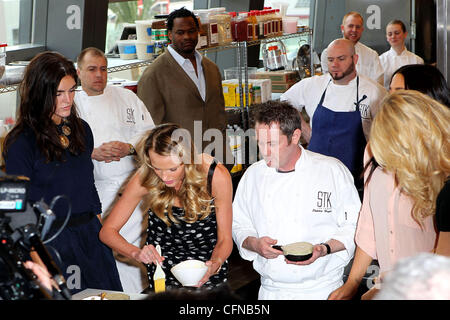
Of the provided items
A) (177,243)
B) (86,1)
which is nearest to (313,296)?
(177,243)

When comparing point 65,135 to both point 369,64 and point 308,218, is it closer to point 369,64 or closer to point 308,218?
point 308,218

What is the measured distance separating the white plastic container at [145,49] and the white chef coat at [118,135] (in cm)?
80

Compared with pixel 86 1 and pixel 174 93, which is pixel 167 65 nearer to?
pixel 174 93

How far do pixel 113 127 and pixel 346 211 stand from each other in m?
1.77

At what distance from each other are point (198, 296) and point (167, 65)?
11.7 feet

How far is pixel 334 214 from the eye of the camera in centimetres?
288

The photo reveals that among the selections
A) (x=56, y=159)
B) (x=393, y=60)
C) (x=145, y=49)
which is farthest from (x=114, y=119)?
(x=393, y=60)

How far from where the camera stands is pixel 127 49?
5074 mm

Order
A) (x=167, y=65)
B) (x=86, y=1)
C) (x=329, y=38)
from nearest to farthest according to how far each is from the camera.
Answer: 1. (x=167, y=65)
2. (x=86, y=1)
3. (x=329, y=38)

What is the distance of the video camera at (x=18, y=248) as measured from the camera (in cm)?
153

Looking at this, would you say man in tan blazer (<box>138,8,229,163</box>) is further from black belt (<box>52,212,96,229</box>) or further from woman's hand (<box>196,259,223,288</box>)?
woman's hand (<box>196,259,223,288</box>)

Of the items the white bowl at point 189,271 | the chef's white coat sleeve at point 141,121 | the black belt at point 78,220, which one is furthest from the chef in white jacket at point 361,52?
the white bowl at point 189,271

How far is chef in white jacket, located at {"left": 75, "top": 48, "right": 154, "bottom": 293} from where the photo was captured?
4020mm

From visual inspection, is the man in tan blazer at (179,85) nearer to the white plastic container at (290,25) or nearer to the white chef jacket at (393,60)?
the white plastic container at (290,25)
